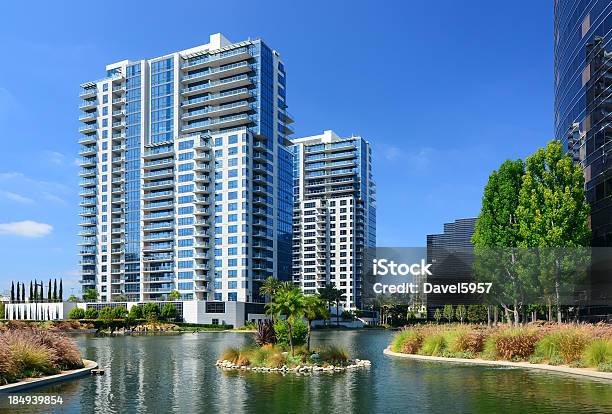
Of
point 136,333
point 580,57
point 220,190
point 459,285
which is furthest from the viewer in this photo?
point 220,190

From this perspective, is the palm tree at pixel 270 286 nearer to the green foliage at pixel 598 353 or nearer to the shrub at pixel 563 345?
the shrub at pixel 563 345

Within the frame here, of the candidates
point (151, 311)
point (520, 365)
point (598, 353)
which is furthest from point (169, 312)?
point (598, 353)

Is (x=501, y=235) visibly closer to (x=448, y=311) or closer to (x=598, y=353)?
(x=598, y=353)

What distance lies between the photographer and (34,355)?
91.1 ft

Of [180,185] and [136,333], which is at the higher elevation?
[180,185]

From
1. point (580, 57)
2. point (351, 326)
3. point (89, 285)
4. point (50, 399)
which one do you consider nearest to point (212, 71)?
point (89, 285)

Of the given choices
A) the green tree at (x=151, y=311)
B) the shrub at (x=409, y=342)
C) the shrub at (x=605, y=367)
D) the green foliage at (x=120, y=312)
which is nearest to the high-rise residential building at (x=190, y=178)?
the green tree at (x=151, y=311)

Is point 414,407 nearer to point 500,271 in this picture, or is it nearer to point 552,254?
point 552,254

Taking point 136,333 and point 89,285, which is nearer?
point 136,333

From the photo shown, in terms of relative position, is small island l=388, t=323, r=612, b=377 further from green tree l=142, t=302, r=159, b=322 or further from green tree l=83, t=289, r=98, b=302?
green tree l=83, t=289, r=98, b=302

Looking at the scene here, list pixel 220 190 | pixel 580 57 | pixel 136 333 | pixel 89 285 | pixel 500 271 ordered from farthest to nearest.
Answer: pixel 89 285 → pixel 220 190 → pixel 136 333 → pixel 580 57 → pixel 500 271

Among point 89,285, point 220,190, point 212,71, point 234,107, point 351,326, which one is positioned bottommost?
point 351,326

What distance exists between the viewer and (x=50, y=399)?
22766 millimetres

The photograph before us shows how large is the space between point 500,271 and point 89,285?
132 meters
